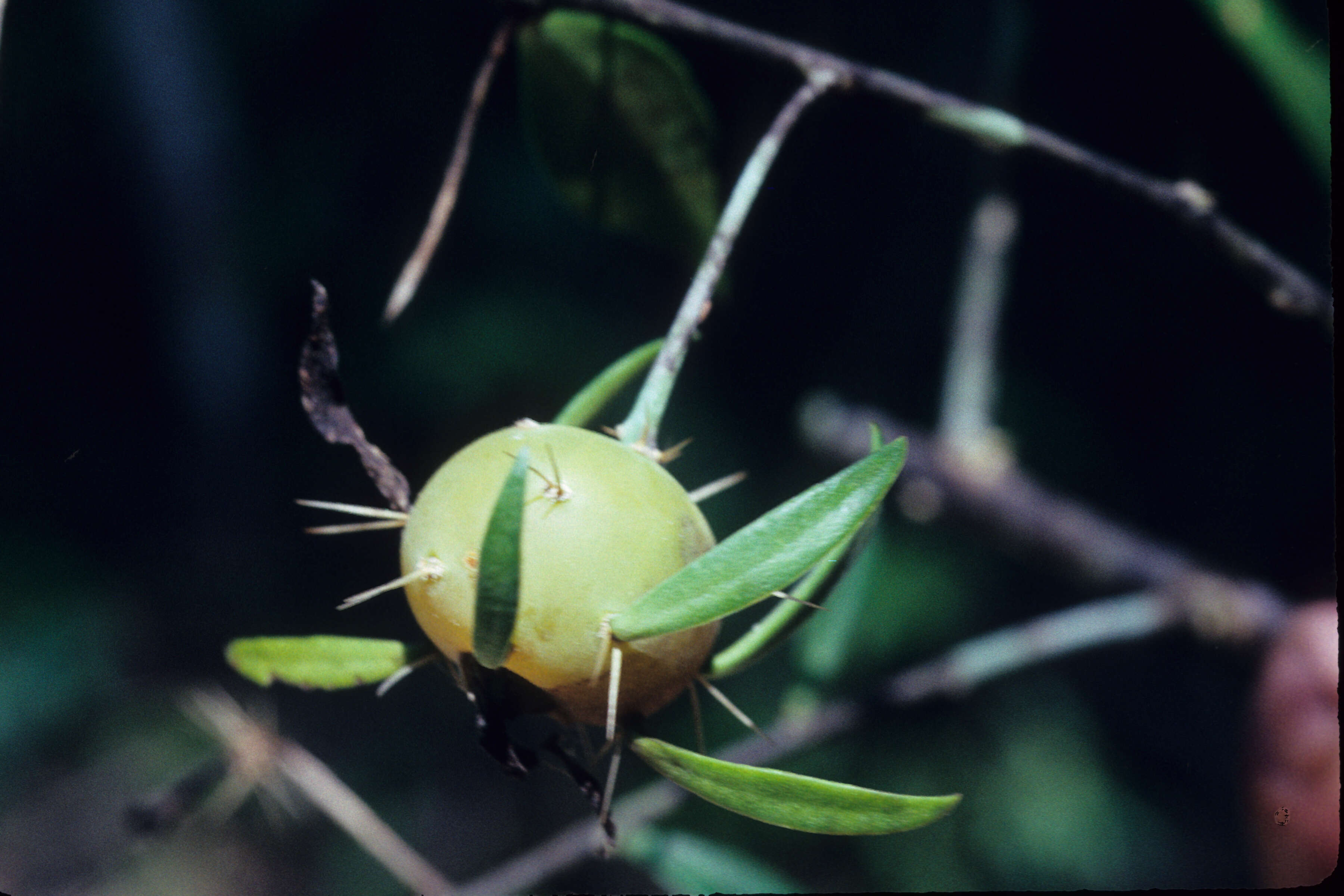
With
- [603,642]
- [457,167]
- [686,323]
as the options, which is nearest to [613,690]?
[603,642]

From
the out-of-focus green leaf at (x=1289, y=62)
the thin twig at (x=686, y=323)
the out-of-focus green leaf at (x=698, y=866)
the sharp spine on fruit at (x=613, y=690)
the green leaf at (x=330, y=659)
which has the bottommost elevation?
the out-of-focus green leaf at (x=698, y=866)

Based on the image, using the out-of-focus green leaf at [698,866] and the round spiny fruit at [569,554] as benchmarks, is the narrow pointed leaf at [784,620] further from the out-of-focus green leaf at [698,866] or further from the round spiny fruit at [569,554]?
the out-of-focus green leaf at [698,866]

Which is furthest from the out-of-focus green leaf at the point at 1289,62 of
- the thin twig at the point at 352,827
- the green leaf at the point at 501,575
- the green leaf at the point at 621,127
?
the thin twig at the point at 352,827

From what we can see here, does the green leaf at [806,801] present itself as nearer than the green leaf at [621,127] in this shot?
Yes

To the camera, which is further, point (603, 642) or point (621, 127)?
point (621, 127)

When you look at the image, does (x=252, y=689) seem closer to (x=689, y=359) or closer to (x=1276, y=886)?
(x=689, y=359)

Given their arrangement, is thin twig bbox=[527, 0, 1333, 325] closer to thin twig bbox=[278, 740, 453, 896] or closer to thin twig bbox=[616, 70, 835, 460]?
thin twig bbox=[616, 70, 835, 460]

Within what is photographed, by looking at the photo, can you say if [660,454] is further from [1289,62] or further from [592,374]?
[592,374]
